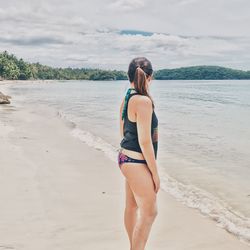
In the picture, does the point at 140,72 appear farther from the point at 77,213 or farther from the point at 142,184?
the point at 77,213

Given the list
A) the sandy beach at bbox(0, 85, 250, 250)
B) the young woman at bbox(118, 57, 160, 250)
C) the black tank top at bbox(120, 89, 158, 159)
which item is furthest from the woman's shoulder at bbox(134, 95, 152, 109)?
the sandy beach at bbox(0, 85, 250, 250)

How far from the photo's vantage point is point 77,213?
5.93 m

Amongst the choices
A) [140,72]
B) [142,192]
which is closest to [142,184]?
[142,192]

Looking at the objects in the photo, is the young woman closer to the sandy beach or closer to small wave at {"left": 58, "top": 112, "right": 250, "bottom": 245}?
the sandy beach

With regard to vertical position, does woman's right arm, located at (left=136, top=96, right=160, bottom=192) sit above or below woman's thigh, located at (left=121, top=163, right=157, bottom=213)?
above

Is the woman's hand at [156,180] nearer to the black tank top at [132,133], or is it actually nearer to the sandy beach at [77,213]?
the black tank top at [132,133]

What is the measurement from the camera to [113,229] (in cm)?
536

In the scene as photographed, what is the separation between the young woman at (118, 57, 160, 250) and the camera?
357cm

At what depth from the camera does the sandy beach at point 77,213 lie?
16.1ft

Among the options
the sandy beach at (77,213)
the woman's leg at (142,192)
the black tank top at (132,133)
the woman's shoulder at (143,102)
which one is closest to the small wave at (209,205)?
the sandy beach at (77,213)

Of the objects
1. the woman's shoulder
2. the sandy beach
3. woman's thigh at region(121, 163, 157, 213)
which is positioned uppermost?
the woman's shoulder

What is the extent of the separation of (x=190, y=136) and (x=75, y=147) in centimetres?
651

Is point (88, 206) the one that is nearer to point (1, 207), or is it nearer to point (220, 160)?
point (1, 207)

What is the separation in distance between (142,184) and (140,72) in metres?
1.01
